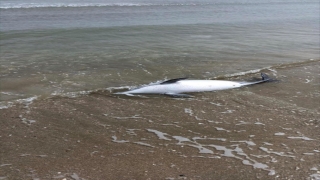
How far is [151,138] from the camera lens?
6176 millimetres

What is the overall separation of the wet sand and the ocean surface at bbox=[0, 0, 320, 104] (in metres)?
1.49

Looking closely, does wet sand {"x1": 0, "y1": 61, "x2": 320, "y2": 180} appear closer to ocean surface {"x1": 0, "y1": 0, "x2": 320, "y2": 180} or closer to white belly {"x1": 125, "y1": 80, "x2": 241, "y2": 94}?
ocean surface {"x1": 0, "y1": 0, "x2": 320, "y2": 180}

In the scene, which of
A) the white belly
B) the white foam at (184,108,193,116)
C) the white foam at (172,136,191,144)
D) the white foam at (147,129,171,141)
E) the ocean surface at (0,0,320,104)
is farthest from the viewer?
the ocean surface at (0,0,320,104)

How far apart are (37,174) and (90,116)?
231 cm

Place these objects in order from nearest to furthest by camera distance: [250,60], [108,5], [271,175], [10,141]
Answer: [271,175] < [10,141] < [250,60] < [108,5]

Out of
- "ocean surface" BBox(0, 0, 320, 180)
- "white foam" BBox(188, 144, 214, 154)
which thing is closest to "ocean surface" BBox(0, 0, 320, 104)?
"ocean surface" BBox(0, 0, 320, 180)

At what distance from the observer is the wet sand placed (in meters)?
5.04

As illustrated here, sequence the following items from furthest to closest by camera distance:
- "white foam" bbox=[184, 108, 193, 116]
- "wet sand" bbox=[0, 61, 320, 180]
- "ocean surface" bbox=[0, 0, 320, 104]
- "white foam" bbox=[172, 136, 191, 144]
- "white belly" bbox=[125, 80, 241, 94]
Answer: "ocean surface" bbox=[0, 0, 320, 104] < "white belly" bbox=[125, 80, 241, 94] < "white foam" bbox=[184, 108, 193, 116] < "white foam" bbox=[172, 136, 191, 144] < "wet sand" bbox=[0, 61, 320, 180]

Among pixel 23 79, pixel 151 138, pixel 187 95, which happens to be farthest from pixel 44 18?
pixel 151 138

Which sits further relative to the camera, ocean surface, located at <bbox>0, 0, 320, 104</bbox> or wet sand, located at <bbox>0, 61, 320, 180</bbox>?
ocean surface, located at <bbox>0, 0, 320, 104</bbox>

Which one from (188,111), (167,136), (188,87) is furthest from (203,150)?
(188,87)

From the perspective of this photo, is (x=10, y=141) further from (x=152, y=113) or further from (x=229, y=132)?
(x=229, y=132)

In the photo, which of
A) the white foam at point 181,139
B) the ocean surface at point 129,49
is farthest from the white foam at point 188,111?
the ocean surface at point 129,49

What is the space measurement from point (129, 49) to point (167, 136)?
295 inches
